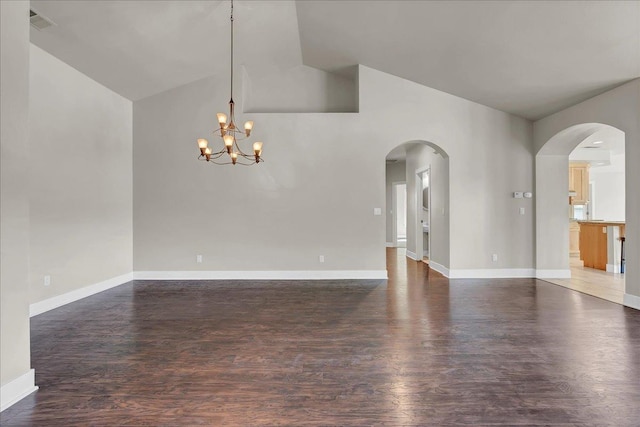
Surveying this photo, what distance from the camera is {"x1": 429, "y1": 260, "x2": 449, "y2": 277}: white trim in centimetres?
638

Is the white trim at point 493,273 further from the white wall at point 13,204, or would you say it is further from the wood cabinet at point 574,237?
the white wall at point 13,204

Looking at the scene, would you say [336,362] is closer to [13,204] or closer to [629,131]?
[13,204]

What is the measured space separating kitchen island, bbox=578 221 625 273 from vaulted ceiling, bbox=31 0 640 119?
2776mm

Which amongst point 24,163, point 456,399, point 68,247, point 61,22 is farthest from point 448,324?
point 61,22

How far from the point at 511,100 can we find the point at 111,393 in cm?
627

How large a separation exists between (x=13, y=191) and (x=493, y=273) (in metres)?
6.42

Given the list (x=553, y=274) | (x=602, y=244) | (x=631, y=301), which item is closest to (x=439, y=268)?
(x=553, y=274)

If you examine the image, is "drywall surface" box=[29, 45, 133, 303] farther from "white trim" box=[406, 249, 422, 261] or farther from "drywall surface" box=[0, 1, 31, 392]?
"white trim" box=[406, 249, 422, 261]

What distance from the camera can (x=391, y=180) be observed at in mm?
12523

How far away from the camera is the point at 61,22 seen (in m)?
3.91

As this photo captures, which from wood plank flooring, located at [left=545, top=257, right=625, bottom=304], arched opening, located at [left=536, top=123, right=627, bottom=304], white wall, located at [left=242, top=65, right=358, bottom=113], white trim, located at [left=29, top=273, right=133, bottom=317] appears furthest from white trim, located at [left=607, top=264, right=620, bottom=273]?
white trim, located at [left=29, top=273, right=133, bottom=317]

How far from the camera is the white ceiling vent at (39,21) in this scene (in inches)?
146

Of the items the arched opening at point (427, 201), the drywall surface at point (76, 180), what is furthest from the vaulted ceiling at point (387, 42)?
the arched opening at point (427, 201)

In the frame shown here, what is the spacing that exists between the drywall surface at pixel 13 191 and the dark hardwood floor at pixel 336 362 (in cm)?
36
